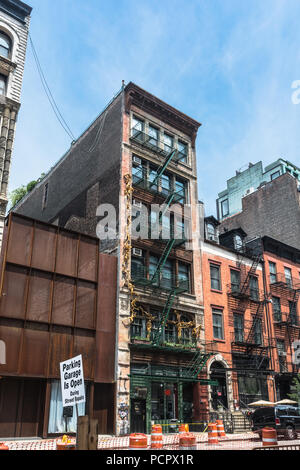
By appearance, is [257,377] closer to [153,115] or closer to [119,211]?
[119,211]

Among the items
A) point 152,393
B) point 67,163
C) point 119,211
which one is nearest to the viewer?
point 152,393

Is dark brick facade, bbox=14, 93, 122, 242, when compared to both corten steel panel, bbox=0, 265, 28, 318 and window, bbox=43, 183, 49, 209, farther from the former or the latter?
corten steel panel, bbox=0, 265, 28, 318

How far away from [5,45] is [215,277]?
2188 cm

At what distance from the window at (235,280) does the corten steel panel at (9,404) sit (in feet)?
64.1

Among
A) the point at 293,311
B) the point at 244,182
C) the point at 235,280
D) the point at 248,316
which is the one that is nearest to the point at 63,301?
the point at 235,280

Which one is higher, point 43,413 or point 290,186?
point 290,186

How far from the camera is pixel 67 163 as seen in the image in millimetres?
40188

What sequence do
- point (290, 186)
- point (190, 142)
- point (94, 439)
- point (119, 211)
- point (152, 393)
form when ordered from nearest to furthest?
point (94, 439) → point (152, 393) → point (119, 211) → point (190, 142) → point (290, 186)

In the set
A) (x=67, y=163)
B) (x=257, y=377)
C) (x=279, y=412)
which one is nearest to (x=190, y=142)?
(x=67, y=163)

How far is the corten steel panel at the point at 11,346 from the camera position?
20.7 metres

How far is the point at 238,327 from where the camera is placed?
114 ft

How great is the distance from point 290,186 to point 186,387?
26.1 meters

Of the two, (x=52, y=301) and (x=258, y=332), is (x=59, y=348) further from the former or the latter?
(x=258, y=332)
